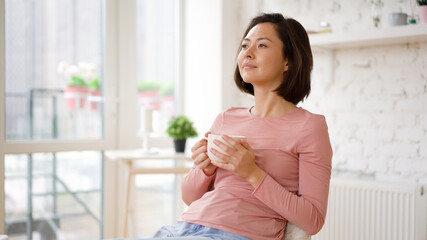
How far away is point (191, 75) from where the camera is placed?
3205 millimetres

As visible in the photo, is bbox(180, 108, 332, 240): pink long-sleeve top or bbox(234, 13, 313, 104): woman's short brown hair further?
bbox(234, 13, 313, 104): woman's short brown hair

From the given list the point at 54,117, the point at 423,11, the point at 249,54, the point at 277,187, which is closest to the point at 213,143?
the point at 277,187

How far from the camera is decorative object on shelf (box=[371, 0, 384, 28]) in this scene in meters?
2.18

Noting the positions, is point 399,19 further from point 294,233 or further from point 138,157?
point 138,157

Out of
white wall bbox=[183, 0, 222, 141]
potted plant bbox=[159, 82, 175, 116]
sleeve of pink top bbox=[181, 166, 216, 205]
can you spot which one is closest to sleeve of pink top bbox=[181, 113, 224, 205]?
sleeve of pink top bbox=[181, 166, 216, 205]

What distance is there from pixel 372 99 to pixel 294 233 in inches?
52.1

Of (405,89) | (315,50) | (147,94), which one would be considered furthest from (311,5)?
(147,94)

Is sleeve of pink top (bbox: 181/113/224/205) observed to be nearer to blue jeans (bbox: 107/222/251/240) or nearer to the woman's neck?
blue jeans (bbox: 107/222/251/240)

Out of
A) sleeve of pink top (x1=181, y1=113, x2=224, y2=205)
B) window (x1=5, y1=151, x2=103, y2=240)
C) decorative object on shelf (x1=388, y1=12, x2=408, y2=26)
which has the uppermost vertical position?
decorative object on shelf (x1=388, y1=12, x2=408, y2=26)

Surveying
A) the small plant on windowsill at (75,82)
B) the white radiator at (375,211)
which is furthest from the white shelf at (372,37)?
the small plant on windowsill at (75,82)

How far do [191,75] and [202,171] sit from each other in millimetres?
1881

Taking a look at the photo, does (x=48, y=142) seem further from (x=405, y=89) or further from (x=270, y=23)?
(x=405, y=89)

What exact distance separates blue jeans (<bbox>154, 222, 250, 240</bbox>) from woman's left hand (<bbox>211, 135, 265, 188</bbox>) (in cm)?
16

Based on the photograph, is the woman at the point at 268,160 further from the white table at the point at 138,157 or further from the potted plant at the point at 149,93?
the potted plant at the point at 149,93
